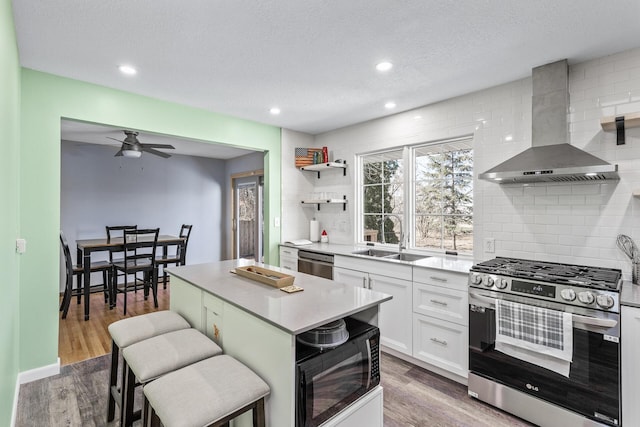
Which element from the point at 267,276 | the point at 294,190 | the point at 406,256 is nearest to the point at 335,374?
the point at 267,276

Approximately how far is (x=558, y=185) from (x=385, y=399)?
6.91 ft

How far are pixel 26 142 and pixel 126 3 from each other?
5.26 feet

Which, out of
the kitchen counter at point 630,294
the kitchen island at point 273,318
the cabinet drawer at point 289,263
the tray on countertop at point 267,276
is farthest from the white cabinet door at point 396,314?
the kitchen counter at point 630,294

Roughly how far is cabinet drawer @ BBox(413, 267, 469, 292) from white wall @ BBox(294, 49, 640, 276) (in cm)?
58

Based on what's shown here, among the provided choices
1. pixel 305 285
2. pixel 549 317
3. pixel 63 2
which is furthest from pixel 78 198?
pixel 549 317

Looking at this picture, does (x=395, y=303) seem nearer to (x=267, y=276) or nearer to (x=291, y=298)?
(x=267, y=276)

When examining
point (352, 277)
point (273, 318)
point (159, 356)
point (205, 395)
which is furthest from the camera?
point (352, 277)

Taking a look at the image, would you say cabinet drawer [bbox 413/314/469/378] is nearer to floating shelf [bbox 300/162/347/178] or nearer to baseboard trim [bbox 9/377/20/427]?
floating shelf [bbox 300/162/347/178]

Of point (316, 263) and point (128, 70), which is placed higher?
point (128, 70)

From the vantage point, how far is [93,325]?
369 cm

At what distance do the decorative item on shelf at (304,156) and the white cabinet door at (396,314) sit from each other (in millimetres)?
2016

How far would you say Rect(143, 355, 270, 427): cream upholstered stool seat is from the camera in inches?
46.7

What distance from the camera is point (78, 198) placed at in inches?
202

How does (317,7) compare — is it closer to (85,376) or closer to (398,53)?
(398,53)
